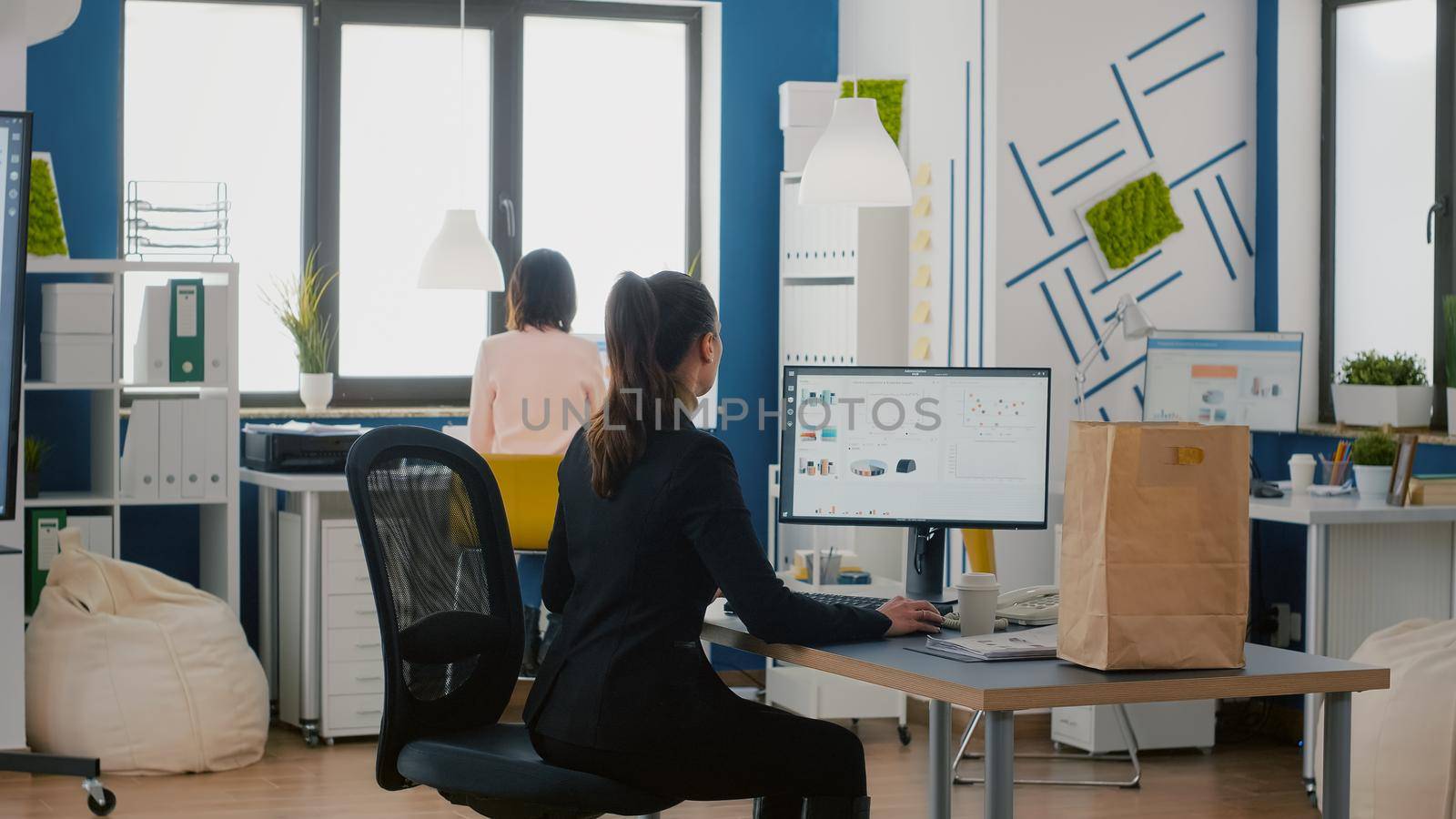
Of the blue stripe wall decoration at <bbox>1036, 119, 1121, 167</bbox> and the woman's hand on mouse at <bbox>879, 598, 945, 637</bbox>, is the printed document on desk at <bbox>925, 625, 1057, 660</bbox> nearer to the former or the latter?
the woman's hand on mouse at <bbox>879, 598, 945, 637</bbox>

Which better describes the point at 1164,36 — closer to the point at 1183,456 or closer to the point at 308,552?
the point at 308,552

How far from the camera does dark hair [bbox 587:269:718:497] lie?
2.43 metres

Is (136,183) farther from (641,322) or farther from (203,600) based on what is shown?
(641,322)

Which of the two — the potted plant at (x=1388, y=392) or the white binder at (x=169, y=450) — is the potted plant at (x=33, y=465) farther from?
the potted plant at (x=1388, y=392)

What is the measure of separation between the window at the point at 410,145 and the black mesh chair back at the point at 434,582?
10.1 ft

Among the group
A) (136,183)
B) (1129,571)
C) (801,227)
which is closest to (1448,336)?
(801,227)

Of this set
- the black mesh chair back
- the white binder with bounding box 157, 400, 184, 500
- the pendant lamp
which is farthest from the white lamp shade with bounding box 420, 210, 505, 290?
the black mesh chair back

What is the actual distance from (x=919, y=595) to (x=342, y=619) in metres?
2.39

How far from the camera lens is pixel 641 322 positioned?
8.02ft

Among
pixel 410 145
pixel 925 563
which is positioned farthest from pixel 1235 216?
pixel 925 563

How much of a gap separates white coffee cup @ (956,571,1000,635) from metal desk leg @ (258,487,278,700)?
314cm

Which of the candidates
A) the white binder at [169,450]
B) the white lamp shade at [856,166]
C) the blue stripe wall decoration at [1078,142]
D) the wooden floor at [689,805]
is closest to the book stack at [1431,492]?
the wooden floor at [689,805]

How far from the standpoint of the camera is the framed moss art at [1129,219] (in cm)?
518

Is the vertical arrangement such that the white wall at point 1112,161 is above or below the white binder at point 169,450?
above
